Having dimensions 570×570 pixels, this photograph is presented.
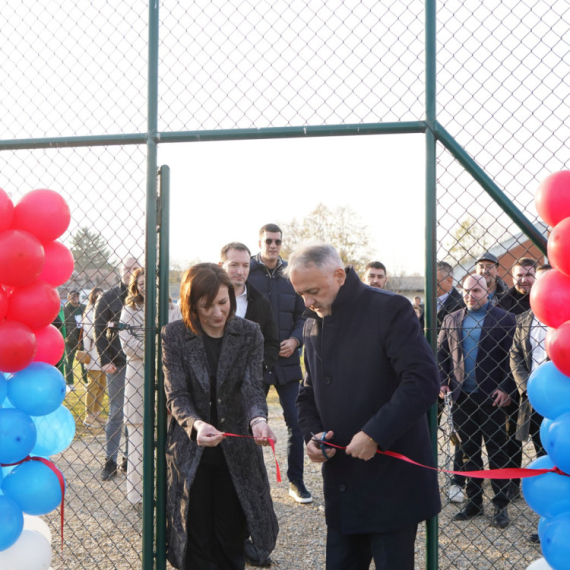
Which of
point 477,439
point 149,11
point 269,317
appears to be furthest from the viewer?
point 477,439

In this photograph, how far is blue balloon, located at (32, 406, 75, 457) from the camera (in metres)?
2.72

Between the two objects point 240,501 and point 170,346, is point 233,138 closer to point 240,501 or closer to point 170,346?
point 170,346

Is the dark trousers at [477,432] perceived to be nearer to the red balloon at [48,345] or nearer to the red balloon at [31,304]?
the red balloon at [48,345]

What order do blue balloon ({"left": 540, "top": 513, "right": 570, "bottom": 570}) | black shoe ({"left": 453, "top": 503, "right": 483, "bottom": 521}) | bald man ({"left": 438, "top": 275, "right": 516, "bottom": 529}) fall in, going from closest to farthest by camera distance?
blue balloon ({"left": 540, "top": 513, "right": 570, "bottom": 570}) < black shoe ({"left": 453, "top": 503, "right": 483, "bottom": 521}) < bald man ({"left": 438, "top": 275, "right": 516, "bottom": 529})

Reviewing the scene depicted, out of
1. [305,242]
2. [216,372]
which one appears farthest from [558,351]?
[216,372]

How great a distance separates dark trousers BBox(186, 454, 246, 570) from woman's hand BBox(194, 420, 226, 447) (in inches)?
12.6

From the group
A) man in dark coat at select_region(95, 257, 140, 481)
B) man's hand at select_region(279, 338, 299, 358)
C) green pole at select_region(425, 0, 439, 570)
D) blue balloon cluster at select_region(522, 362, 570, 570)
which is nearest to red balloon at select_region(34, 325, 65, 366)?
green pole at select_region(425, 0, 439, 570)

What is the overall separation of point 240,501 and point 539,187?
1.88 metres

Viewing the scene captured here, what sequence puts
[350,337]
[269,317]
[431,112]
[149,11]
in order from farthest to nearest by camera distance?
[269,317]
[149,11]
[431,112]
[350,337]

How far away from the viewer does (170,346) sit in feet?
9.33

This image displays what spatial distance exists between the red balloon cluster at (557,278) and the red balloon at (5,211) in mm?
2079

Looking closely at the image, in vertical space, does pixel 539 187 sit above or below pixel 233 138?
below

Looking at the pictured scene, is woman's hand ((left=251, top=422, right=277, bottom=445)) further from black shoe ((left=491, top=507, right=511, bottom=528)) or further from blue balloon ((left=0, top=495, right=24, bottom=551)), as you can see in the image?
black shoe ((left=491, top=507, right=511, bottom=528))

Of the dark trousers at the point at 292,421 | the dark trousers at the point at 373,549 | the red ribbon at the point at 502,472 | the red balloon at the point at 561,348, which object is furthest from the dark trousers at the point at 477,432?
the red balloon at the point at 561,348
